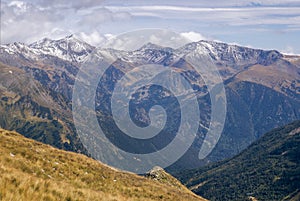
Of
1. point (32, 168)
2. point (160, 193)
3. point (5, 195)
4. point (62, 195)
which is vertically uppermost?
point (5, 195)

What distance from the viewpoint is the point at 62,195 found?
13.8 metres

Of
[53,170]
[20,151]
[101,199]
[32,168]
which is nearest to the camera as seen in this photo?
[101,199]

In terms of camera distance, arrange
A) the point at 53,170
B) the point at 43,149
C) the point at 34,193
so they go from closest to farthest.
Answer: the point at 34,193 < the point at 53,170 < the point at 43,149

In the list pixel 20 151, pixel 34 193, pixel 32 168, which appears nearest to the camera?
pixel 34 193

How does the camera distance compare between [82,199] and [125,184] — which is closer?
[82,199]

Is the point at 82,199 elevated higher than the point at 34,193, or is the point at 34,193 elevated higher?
the point at 34,193

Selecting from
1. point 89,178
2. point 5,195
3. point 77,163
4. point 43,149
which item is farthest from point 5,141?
point 5,195

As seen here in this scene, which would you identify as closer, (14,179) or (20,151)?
(14,179)

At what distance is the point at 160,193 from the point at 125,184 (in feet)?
11.9

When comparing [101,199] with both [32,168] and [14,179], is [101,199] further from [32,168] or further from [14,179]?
[32,168]

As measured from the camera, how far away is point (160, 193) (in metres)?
36.5

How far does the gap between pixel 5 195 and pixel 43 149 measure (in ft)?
94.7

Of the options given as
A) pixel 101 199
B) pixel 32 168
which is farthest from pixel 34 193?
pixel 32 168

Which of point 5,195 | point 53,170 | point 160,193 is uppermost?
point 5,195
